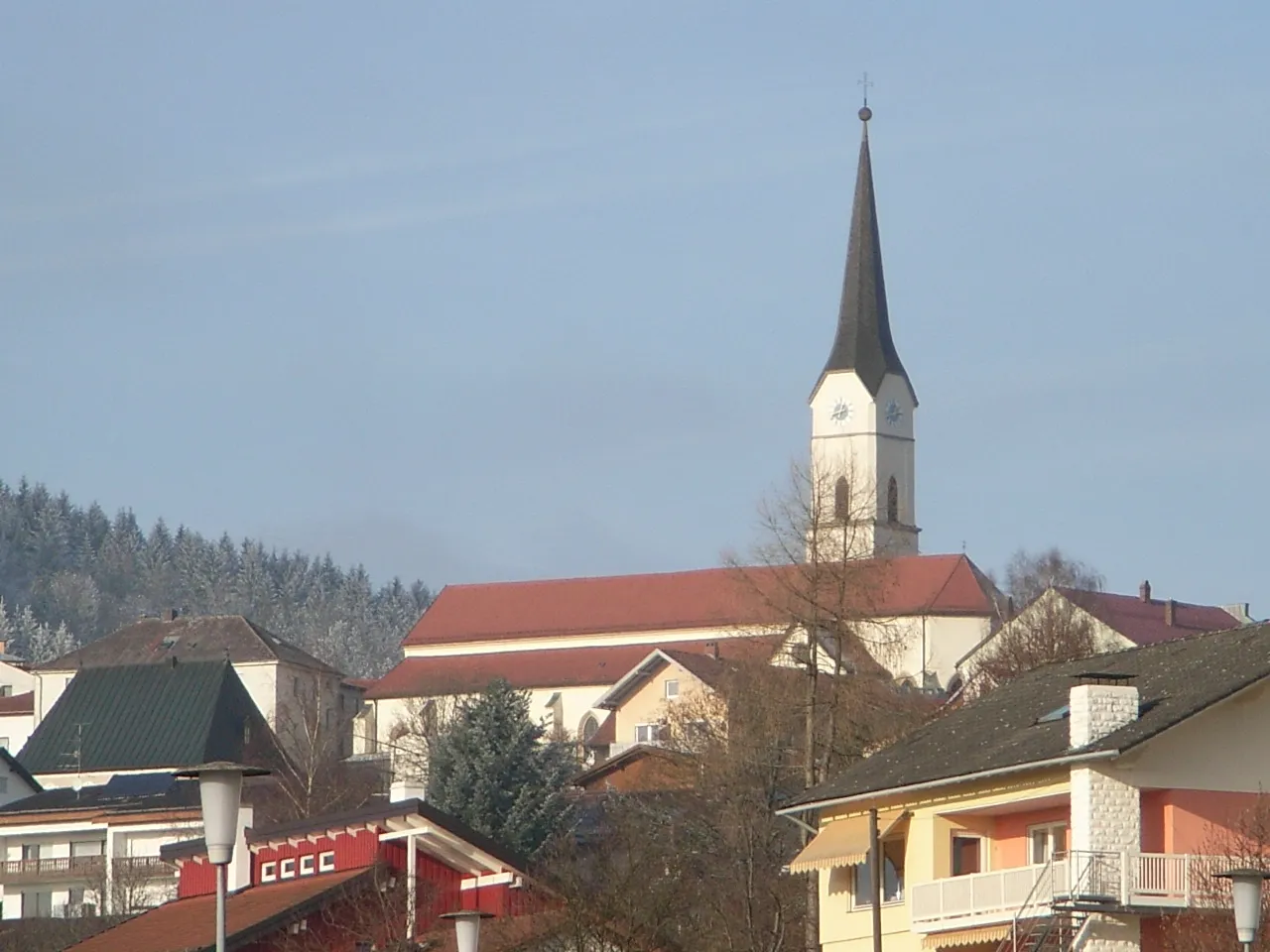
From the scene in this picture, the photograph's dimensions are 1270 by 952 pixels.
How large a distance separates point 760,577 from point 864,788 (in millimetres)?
21850

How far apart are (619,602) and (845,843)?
93.4m

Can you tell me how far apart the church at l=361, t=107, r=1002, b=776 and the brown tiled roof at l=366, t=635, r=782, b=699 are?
3.9 inches

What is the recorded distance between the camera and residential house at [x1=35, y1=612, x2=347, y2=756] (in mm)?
122375

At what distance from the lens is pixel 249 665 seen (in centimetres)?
12406

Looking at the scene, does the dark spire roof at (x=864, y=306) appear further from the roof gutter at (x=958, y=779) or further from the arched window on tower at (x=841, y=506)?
the roof gutter at (x=958, y=779)

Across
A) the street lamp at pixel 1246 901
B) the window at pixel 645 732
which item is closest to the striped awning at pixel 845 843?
the street lamp at pixel 1246 901

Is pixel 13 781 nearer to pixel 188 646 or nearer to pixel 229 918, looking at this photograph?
pixel 188 646

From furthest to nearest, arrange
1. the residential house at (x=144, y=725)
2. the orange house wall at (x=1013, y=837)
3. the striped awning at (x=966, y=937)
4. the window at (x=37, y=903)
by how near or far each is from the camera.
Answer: the residential house at (x=144, y=725)
the window at (x=37, y=903)
the orange house wall at (x=1013, y=837)
the striped awning at (x=966, y=937)

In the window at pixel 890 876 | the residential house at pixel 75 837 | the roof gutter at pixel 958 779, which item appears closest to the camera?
the roof gutter at pixel 958 779

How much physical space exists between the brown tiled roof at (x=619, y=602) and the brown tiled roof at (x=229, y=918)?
78.4m

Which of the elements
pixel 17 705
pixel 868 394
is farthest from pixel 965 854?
pixel 17 705

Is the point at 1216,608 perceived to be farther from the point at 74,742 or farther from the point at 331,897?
the point at 331,897

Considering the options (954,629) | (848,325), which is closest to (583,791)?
(954,629)

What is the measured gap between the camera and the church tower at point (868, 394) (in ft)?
428
